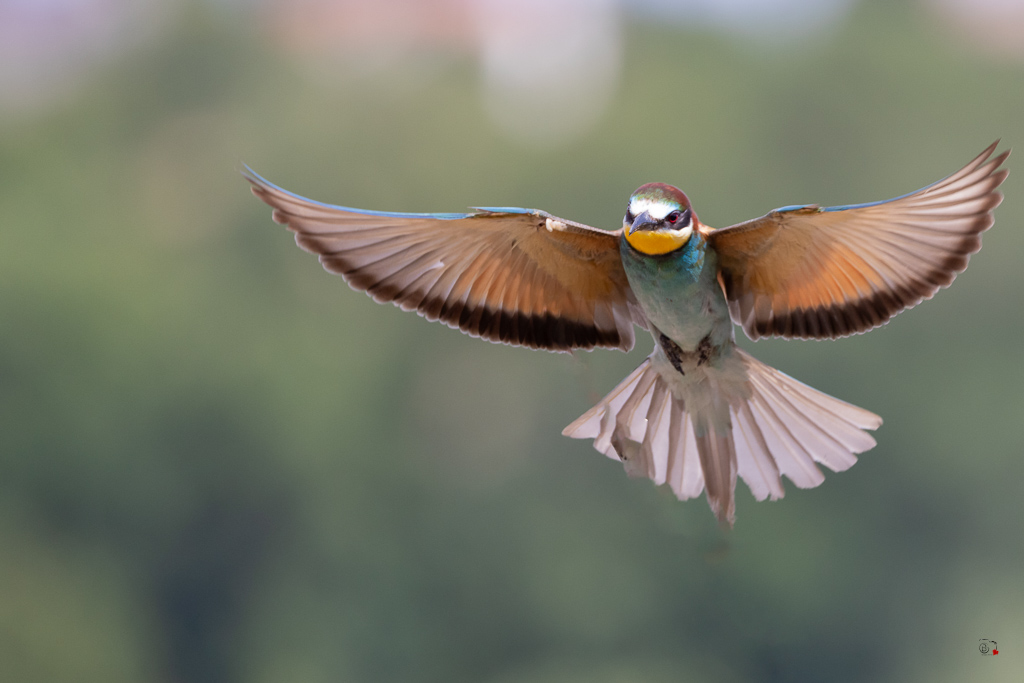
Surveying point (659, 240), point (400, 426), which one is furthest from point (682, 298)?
point (400, 426)

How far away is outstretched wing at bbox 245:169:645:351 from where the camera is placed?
1.46 m

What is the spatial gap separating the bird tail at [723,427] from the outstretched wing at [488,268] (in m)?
0.11

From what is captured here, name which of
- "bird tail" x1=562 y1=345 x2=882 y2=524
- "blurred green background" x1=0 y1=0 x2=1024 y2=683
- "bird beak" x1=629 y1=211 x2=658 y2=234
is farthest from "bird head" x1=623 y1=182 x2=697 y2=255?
"blurred green background" x1=0 y1=0 x2=1024 y2=683

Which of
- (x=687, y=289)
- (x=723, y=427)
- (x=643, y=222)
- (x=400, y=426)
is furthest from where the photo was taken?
(x=400, y=426)

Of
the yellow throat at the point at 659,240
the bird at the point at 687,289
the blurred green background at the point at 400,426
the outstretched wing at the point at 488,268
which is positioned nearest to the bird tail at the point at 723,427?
the bird at the point at 687,289

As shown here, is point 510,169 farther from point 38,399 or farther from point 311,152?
point 38,399

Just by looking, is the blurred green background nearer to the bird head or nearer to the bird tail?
the bird tail

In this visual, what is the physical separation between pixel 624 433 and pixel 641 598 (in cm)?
1936

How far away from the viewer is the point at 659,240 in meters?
1.40

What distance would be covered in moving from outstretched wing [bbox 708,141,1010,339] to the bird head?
0.08 metres

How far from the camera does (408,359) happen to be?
22.0m

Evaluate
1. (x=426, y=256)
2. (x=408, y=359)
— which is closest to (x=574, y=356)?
(x=426, y=256)

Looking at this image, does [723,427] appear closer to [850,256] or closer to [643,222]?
[850,256]

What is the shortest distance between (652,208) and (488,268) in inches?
12.5
